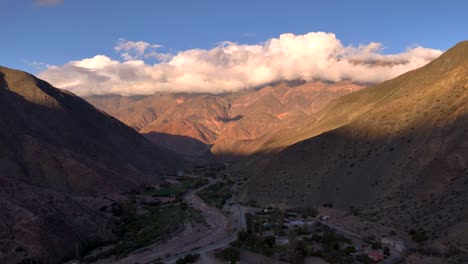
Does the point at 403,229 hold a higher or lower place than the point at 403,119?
lower

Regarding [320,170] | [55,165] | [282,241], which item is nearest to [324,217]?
[282,241]

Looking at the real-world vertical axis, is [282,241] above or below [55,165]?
below

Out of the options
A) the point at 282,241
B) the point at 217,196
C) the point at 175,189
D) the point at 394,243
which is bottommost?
the point at 175,189

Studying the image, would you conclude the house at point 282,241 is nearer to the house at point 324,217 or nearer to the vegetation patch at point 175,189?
the house at point 324,217

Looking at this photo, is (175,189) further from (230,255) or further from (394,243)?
(394,243)

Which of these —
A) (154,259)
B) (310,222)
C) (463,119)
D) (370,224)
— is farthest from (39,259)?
(463,119)

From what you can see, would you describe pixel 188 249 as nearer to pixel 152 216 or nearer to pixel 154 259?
pixel 154 259
